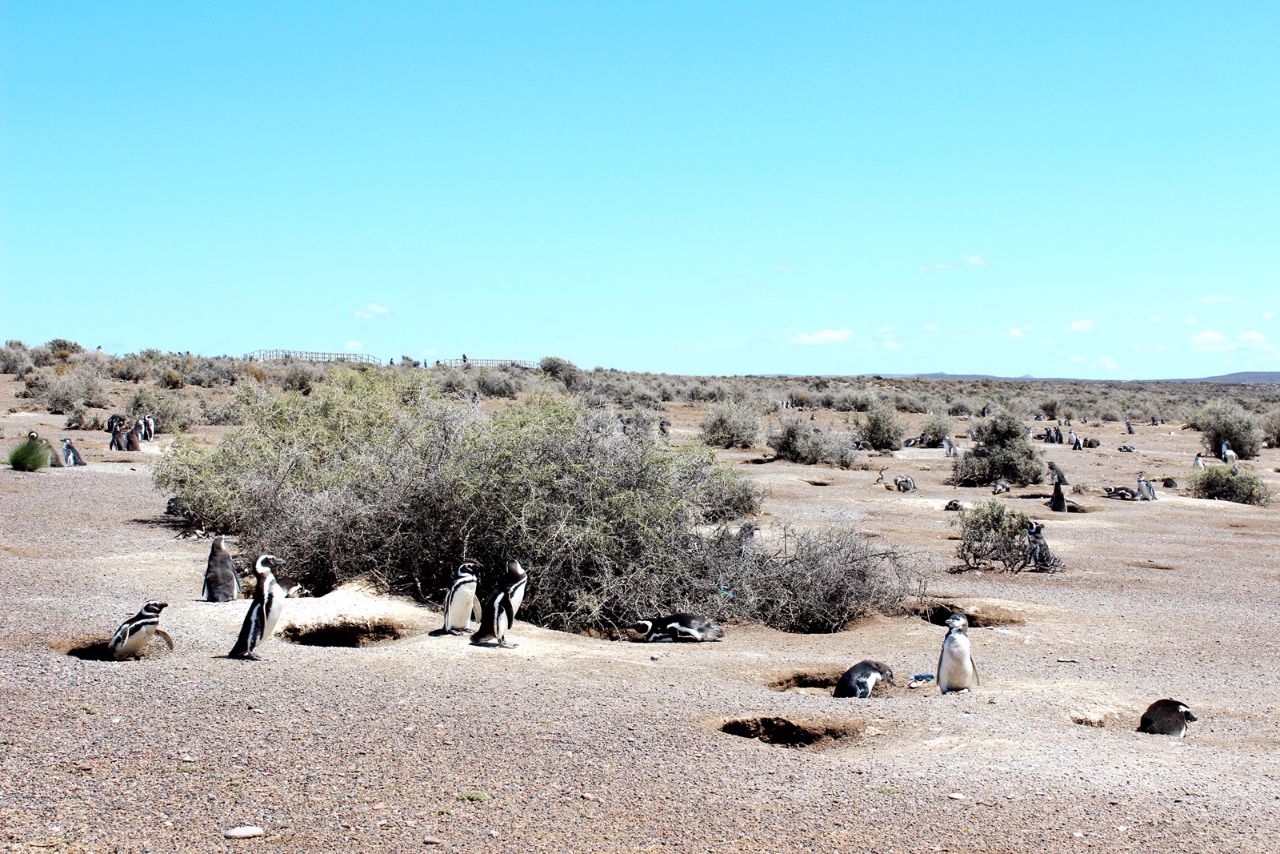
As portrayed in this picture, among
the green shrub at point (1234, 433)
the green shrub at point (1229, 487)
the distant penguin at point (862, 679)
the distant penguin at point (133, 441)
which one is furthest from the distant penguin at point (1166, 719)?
the green shrub at point (1234, 433)

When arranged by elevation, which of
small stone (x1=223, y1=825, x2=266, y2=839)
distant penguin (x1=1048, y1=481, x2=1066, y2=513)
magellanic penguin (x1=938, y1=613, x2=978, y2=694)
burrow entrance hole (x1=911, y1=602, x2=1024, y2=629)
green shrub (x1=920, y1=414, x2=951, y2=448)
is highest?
green shrub (x1=920, y1=414, x2=951, y2=448)

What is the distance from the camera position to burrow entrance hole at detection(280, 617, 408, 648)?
9.06m

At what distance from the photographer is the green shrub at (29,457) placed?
711 inches

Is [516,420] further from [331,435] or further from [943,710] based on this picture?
[943,710]

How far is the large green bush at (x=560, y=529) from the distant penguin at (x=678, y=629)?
18.0 inches

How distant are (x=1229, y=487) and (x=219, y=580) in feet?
62.6

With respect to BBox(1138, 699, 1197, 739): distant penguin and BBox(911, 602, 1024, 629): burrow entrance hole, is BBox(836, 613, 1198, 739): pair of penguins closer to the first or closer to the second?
BBox(1138, 699, 1197, 739): distant penguin

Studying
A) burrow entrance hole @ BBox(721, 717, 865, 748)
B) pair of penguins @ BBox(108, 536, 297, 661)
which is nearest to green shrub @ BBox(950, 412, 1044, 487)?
burrow entrance hole @ BBox(721, 717, 865, 748)

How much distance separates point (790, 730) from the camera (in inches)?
264

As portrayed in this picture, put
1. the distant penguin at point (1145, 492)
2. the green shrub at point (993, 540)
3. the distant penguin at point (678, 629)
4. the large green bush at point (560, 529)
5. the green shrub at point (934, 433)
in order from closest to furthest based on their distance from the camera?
the distant penguin at point (678, 629) < the large green bush at point (560, 529) < the green shrub at point (993, 540) < the distant penguin at point (1145, 492) < the green shrub at point (934, 433)

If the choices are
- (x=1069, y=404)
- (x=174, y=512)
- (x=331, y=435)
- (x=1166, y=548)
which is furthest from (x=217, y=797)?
(x=1069, y=404)

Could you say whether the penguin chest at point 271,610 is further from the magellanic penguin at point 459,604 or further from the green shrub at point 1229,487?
the green shrub at point 1229,487

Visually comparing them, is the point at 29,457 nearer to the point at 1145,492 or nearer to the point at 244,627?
the point at 244,627

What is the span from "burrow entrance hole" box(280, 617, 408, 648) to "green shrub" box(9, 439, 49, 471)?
11645mm
